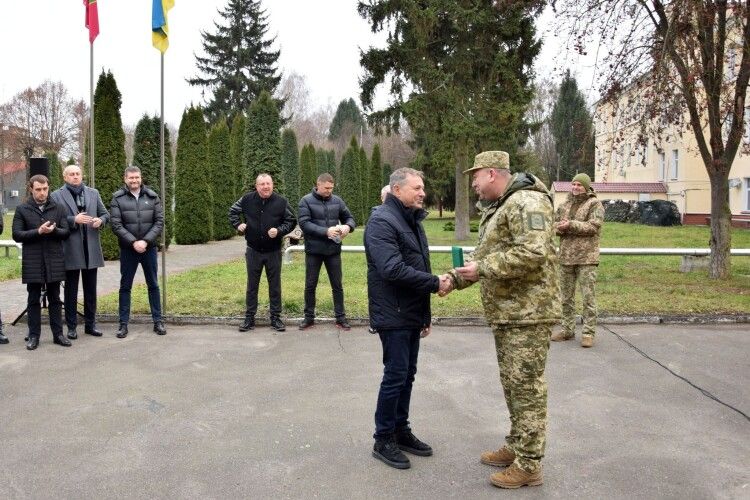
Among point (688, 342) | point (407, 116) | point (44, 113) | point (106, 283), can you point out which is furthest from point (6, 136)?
point (688, 342)

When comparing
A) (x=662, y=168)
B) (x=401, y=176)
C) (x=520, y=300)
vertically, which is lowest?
(x=520, y=300)

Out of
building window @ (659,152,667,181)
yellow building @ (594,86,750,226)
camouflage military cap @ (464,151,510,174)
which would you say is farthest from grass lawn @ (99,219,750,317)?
building window @ (659,152,667,181)

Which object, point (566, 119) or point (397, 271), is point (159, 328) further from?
point (566, 119)

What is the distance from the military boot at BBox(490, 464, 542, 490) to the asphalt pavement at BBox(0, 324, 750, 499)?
0.07 metres

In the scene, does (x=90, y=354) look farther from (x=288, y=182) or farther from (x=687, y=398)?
(x=288, y=182)

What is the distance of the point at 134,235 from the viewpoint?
7.91 m

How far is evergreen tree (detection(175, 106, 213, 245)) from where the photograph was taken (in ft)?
72.5

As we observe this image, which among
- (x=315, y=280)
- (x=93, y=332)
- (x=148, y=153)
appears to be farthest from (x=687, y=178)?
(x=93, y=332)

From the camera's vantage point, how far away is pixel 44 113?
5378cm

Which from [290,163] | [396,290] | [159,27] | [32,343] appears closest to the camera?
[396,290]

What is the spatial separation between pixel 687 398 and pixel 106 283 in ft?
34.0

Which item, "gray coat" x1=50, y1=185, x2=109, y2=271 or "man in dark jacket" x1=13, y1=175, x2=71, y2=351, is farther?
"gray coat" x1=50, y1=185, x2=109, y2=271

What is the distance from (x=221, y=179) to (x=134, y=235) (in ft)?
59.1

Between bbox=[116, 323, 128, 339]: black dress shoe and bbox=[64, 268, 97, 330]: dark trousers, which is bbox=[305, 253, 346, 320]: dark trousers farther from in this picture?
bbox=[64, 268, 97, 330]: dark trousers
